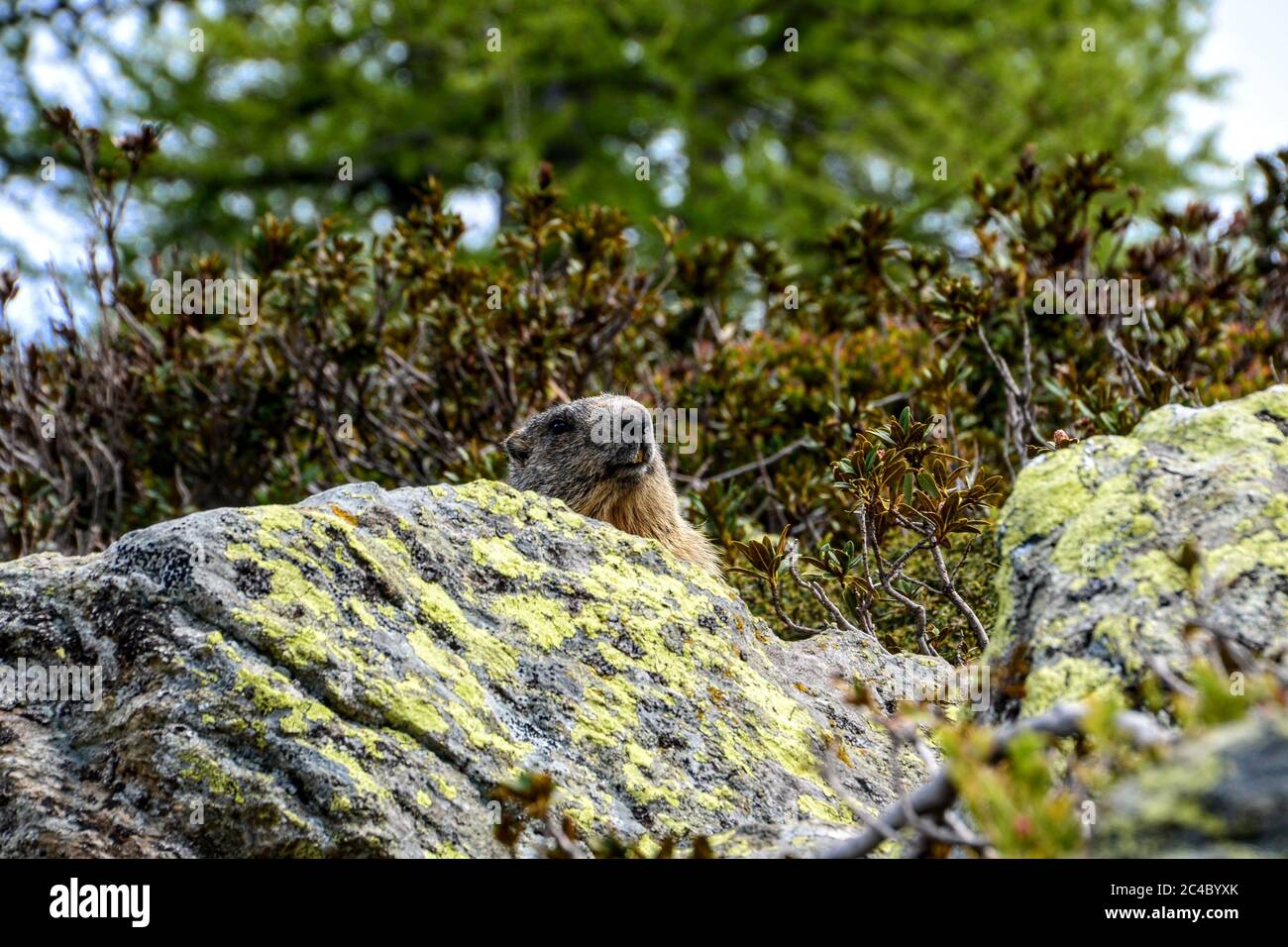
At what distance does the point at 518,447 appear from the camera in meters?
6.72

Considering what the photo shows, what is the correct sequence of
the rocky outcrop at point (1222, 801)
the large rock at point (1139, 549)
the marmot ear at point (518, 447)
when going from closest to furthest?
the rocky outcrop at point (1222, 801)
the large rock at point (1139, 549)
the marmot ear at point (518, 447)

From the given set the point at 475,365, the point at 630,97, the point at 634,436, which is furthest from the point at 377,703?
the point at 630,97

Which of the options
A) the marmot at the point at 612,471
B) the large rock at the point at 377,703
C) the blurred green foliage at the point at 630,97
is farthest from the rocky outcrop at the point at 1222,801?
the blurred green foliage at the point at 630,97

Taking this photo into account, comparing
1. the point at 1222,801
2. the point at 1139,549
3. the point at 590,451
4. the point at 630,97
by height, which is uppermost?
the point at 630,97

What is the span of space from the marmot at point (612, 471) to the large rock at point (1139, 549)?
2.71 meters

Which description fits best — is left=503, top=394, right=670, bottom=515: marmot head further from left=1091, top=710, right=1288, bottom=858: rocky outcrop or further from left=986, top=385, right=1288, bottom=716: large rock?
left=1091, top=710, right=1288, bottom=858: rocky outcrop

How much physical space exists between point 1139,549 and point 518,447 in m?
4.08

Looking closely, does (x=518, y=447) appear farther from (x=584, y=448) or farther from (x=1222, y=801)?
(x=1222, y=801)

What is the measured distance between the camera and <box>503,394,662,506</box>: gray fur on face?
6.18 m

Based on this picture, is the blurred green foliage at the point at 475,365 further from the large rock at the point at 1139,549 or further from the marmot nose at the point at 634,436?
the large rock at the point at 1139,549

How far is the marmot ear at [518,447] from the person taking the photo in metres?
6.69

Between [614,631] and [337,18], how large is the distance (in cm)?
1813
